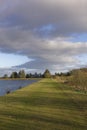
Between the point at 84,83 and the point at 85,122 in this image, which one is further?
the point at 84,83

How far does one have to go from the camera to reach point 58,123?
1337cm

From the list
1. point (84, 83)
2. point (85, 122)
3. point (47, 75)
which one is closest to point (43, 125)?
point (85, 122)

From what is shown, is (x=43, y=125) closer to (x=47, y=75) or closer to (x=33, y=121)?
(x=33, y=121)

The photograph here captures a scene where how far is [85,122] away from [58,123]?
115 cm

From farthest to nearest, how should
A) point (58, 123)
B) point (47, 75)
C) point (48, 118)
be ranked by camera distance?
point (47, 75), point (48, 118), point (58, 123)

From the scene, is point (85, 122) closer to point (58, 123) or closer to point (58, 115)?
point (58, 123)

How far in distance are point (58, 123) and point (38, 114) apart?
2.77 m

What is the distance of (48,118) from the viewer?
14734mm

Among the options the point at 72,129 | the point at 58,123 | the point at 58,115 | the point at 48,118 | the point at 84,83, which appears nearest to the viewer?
the point at 72,129

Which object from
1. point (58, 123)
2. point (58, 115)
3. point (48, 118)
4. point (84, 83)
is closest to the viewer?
point (58, 123)

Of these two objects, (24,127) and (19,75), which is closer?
(24,127)

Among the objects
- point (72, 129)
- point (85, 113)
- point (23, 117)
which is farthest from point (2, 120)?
point (85, 113)

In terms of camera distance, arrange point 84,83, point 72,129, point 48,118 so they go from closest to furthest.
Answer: point 72,129, point 48,118, point 84,83

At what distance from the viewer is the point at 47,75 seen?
184125 mm
